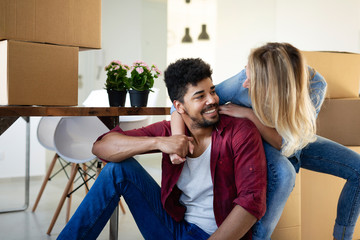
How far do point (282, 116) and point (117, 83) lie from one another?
90 cm

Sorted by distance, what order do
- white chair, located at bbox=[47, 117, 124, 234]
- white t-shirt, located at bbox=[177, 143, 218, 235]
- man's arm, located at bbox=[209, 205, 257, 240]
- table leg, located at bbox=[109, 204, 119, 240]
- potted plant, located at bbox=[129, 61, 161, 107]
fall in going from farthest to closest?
white chair, located at bbox=[47, 117, 124, 234] → potted plant, located at bbox=[129, 61, 161, 107] → table leg, located at bbox=[109, 204, 119, 240] → white t-shirt, located at bbox=[177, 143, 218, 235] → man's arm, located at bbox=[209, 205, 257, 240]

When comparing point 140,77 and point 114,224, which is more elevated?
point 140,77

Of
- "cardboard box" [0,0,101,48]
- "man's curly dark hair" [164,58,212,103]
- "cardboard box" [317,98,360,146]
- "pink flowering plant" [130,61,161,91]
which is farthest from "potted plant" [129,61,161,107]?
"cardboard box" [317,98,360,146]

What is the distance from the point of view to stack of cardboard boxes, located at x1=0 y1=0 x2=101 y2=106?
5.82ft

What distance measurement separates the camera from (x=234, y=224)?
1413 mm

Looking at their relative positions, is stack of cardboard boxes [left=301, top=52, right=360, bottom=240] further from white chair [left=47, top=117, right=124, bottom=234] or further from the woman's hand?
white chair [left=47, top=117, right=124, bottom=234]

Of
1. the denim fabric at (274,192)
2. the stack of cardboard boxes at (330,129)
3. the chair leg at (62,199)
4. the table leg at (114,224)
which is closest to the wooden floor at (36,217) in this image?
the chair leg at (62,199)

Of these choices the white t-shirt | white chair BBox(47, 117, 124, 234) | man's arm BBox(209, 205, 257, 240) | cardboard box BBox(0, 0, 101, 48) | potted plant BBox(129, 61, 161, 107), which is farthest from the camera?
white chair BBox(47, 117, 124, 234)

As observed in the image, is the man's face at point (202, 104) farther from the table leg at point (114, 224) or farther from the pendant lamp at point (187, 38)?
the pendant lamp at point (187, 38)

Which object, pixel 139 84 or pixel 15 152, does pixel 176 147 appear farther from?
pixel 15 152

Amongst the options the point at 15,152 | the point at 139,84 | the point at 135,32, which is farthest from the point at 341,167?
the point at 135,32

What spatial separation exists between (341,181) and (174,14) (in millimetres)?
3367

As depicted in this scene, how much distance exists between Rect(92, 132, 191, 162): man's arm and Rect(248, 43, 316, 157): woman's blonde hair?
308mm

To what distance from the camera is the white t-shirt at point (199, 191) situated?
1536 millimetres
